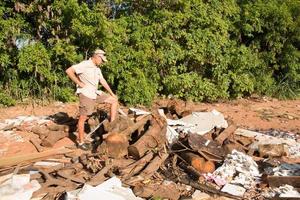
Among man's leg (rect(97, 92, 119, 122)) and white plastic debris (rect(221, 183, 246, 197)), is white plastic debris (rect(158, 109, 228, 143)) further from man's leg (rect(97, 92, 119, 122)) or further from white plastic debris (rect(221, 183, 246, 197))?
white plastic debris (rect(221, 183, 246, 197))

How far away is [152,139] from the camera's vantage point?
7.87 m

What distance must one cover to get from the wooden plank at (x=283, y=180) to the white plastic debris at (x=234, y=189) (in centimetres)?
41

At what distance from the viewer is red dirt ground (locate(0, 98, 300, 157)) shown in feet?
36.7

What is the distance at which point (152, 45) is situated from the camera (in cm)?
1258

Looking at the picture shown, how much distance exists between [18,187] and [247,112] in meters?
7.61

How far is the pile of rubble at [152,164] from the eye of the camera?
6.59 m

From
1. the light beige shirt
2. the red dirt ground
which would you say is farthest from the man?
the red dirt ground

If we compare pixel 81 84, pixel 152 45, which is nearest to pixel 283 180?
pixel 81 84

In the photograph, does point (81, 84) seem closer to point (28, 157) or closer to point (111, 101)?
point (111, 101)

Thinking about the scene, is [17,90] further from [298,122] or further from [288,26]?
[288,26]

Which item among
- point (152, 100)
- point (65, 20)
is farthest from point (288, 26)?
point (65, 20)

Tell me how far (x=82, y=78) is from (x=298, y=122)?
5.96 metres

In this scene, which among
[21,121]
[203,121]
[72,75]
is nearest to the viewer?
[72,75]

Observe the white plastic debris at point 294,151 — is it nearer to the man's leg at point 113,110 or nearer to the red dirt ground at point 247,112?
Answer: the red dirt ground at point 247,112
